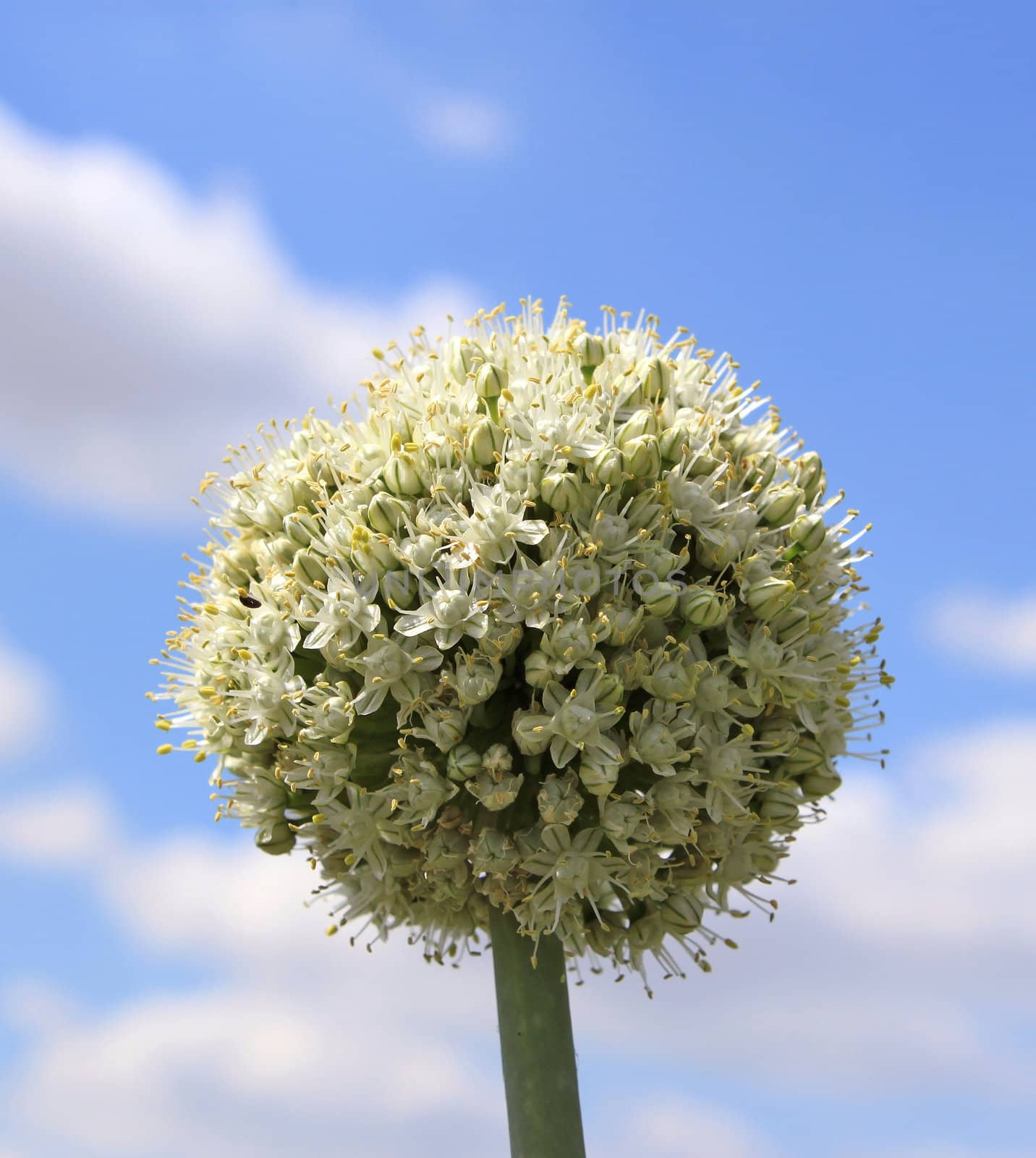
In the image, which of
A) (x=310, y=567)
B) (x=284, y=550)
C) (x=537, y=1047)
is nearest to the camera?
(x=310, y=567)

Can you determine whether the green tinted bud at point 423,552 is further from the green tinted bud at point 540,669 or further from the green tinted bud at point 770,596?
the green tinted bud at point 770,596

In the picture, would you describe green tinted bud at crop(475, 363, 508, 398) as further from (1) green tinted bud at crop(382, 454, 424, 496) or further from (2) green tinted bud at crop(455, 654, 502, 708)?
(2) green tinted bud at crop(455, 654, 502, 708)

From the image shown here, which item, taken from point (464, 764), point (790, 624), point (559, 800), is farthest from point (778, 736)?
point (464, 764)

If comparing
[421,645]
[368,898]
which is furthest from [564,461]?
[368,898]

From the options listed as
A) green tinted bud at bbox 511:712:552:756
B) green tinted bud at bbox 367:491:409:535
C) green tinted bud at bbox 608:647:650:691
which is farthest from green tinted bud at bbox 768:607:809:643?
green tinted bud at bbox 367:491:409:535

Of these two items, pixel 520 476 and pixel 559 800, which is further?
pixel 520 476

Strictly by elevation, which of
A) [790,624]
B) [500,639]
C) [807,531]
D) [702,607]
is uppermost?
[807,531]

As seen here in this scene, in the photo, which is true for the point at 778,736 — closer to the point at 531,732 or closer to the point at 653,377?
the point at 531,732

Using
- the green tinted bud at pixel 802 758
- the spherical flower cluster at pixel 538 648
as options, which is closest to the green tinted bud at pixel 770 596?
the spherical flower cluster at pixel 538 648
